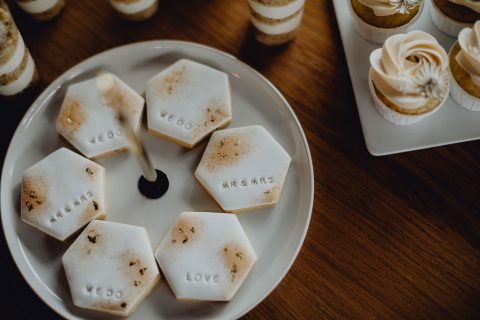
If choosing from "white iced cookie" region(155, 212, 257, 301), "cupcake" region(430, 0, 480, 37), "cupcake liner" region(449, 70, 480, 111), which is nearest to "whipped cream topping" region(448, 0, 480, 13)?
"cupcake" region(430, 0, 480, 37)

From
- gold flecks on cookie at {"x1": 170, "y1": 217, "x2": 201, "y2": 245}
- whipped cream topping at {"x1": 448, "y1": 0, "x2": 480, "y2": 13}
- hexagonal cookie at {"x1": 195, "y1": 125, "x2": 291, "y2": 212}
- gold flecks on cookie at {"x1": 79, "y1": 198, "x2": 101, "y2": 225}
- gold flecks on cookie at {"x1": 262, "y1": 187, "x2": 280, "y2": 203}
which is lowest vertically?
gold flecks on cookie at {"x1": 170, "y1": 217, "x2": 201, "y2": 245}

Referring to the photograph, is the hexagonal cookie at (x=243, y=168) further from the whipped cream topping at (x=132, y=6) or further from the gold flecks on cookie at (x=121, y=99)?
the whipped cream topping at (x=132, y=6)

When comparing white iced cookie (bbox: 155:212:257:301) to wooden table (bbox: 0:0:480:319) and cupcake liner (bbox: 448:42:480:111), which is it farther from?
cupcake liner (bbox: 448:42:480:111)

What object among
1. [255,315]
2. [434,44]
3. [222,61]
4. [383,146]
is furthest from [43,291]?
[434,44]

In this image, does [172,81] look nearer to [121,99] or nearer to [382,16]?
[121,99]

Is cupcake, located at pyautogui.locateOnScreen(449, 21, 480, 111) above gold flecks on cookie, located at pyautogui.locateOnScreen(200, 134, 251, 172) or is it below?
above

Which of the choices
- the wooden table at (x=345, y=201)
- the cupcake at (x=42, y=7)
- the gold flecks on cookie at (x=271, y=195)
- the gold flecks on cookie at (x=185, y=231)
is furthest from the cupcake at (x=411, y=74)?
the cupcake at (x=42, y=7)

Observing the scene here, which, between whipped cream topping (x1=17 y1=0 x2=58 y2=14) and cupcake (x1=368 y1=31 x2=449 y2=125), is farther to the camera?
whipped cream topping (x1=17 y1=0 x2=58 y2=14)
